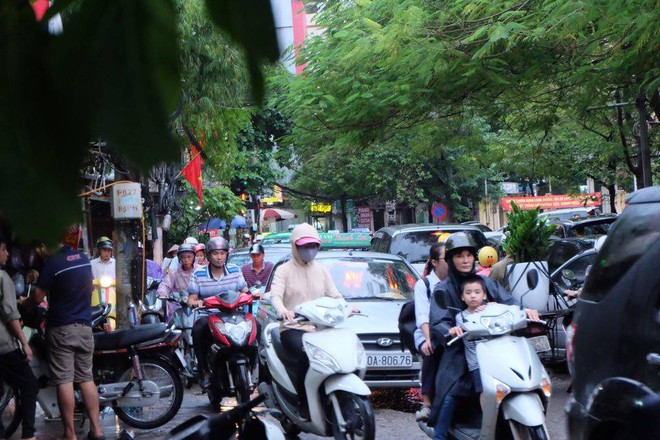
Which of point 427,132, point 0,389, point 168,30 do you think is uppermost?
point 427,132

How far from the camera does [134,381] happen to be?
24.9ft

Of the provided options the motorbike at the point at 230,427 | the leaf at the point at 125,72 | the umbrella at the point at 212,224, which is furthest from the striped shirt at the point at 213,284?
the umbrella at the point at 212,224

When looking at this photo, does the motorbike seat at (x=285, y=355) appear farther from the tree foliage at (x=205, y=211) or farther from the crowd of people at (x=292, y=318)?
the tree foliage at (x=205, y=211)

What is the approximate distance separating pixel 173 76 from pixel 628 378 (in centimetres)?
291

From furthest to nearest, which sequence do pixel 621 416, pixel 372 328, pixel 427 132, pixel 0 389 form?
pixel 427 132, pixel 372 328, pixel 0 389, pixel 621 416

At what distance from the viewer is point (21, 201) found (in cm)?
119

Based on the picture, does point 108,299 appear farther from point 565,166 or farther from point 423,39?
point 565,166

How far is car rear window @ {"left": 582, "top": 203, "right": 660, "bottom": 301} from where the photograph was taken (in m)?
3.93

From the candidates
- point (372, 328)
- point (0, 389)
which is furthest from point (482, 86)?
point (0, 389)

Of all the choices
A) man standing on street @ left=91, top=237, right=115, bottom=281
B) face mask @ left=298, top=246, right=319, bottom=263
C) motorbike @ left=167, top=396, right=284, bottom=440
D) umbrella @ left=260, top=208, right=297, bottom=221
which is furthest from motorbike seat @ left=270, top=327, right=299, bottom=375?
umbrella @ left=260, top=208, right=297, bottom=221

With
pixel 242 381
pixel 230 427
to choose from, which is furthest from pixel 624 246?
pixel 242 381

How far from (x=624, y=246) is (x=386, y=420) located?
4.24m

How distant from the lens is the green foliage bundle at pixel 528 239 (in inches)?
360

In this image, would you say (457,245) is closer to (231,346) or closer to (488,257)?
(231,346)
